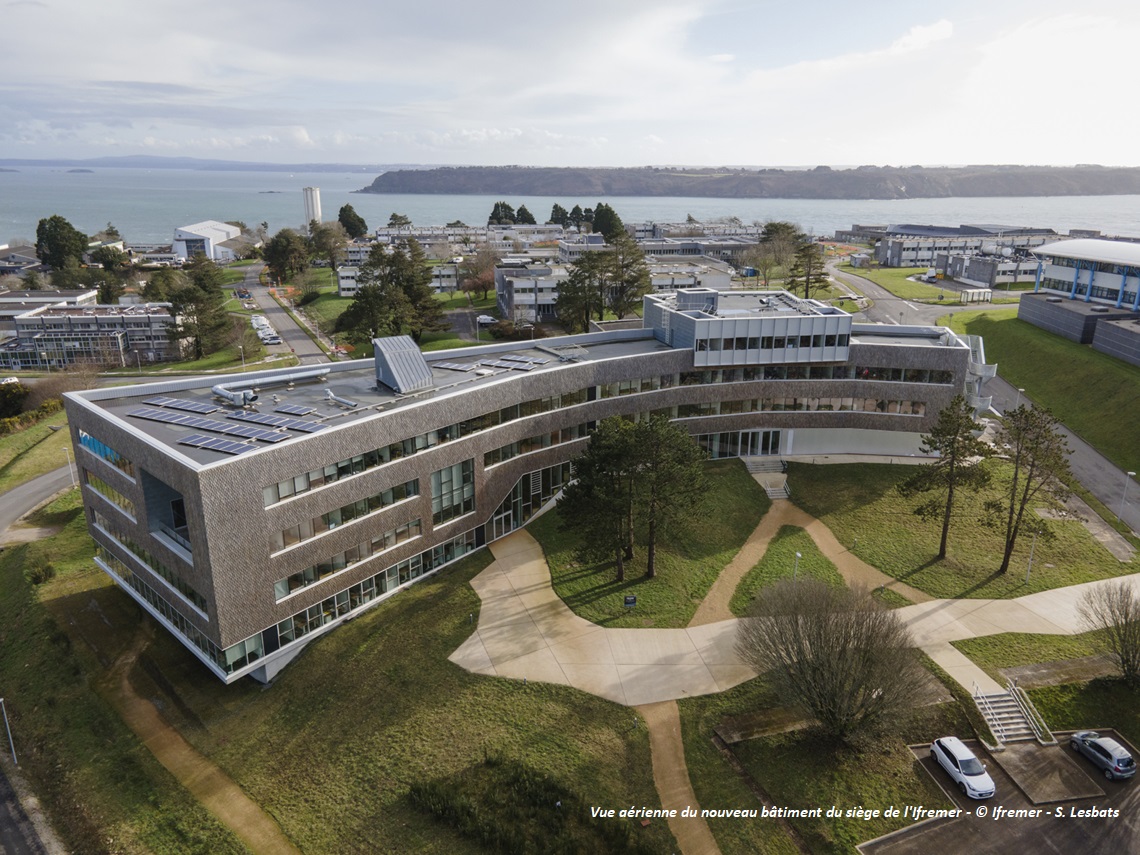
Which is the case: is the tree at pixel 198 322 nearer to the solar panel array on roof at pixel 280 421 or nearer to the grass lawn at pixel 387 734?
the solar panel array on roof at pixel 280 421

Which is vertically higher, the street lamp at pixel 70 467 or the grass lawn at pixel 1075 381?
the grass lawn at pixel 1075 381

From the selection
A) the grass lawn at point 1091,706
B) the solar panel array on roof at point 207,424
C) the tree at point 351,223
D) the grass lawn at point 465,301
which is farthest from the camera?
the tree at point 351,223

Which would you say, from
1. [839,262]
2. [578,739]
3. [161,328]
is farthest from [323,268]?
[578,739]

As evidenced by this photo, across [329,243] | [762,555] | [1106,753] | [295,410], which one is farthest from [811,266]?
[329,243]

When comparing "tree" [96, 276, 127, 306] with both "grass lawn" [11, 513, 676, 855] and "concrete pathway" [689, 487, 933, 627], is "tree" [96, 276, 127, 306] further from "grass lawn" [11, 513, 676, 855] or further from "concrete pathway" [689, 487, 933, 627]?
"concrete pathway" [689, 487, 933, 627]

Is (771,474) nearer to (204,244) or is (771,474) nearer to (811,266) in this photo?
(811,266)

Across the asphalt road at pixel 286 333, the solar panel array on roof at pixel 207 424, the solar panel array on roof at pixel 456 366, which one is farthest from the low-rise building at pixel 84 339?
the solar panel array on roof at pixel 207 424
